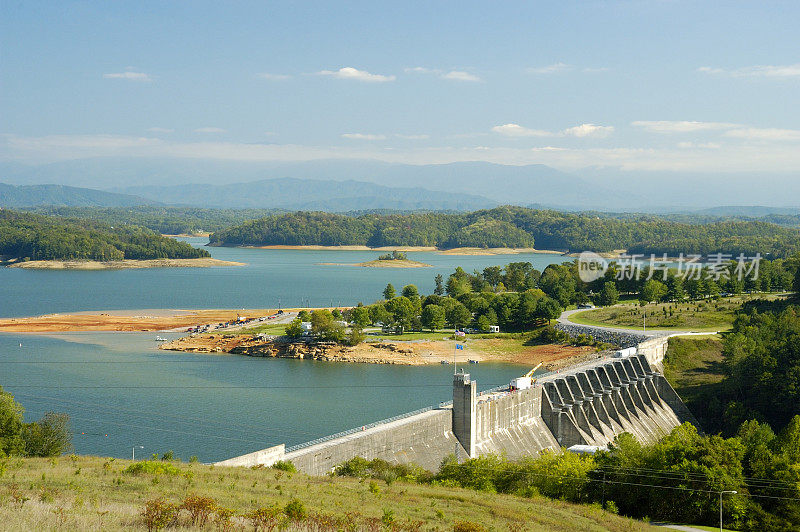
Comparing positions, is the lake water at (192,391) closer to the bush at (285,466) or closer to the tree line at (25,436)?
the tree line at (25,436)

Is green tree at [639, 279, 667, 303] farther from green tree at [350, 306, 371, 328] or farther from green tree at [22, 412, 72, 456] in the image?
green tree at [22, 412, 72, 456]

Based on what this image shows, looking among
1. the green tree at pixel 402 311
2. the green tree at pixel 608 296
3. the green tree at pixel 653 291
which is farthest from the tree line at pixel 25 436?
the green tree at pixel 608 296

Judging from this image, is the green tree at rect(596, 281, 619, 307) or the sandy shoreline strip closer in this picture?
the sandy shoreline strip

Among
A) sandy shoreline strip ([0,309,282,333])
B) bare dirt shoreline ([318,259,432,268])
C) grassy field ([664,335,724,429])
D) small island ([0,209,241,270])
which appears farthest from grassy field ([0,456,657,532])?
bare dirt shoreline ([318,259,432,268])

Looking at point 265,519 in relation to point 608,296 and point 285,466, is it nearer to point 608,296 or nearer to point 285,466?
point 285,466

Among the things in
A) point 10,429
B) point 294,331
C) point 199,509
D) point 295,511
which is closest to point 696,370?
point 294,331

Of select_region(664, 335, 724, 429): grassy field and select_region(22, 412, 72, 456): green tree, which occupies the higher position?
select_region(22, 412, 72, 456): green tree
